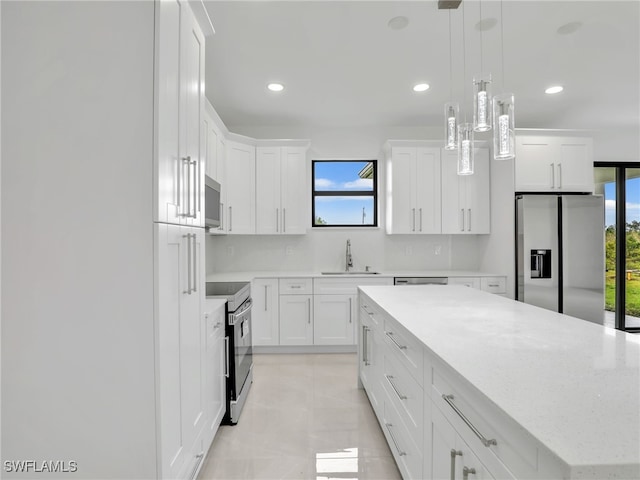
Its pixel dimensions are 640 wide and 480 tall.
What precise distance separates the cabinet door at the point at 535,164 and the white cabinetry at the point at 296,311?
2636mm

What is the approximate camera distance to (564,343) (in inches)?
51.3

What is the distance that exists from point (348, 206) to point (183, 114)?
3.23m

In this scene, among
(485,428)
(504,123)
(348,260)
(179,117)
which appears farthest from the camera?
(348,260)

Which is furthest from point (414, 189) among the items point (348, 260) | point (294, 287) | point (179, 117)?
point (179, 117)

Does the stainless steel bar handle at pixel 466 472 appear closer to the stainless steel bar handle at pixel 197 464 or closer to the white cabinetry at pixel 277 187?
the stainless steel bar handle at pixel 197 464

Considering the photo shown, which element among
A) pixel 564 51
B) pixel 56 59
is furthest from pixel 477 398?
pixel 564 51

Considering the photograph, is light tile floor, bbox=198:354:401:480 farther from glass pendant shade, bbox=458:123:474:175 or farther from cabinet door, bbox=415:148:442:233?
cabinet door, bbox=415:148:442:233

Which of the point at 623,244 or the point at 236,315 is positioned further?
the point at 623,244

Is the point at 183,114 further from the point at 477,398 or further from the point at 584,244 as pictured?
the point at 584,244

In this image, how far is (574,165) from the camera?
12.7ft

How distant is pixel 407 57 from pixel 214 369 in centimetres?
272

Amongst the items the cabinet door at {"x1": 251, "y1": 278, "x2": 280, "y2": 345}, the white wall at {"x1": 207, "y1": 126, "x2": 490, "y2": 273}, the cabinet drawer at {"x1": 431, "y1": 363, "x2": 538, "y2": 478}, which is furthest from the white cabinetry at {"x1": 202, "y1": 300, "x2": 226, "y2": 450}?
the white wall at {"x1": 207, "y1": 126, "x2": 490, "y2": 273}

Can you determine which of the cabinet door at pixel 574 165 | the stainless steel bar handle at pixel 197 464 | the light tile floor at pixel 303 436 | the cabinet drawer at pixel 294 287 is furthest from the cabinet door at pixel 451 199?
the stainless steel bar handle at pixel 197 464

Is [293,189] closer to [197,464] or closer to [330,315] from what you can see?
[330,315]
